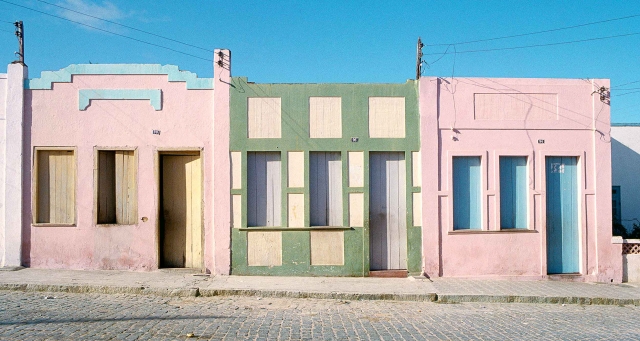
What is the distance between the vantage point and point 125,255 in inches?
432

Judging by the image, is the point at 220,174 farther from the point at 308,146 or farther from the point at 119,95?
the point at 119,95

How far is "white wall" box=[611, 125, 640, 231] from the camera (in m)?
16.1

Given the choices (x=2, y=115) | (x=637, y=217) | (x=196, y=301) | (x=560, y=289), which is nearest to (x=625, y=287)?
(x=560, y=289)

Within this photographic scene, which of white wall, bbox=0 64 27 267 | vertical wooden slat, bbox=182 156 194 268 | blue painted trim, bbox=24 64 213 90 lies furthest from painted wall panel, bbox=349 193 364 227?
white wall, bbox=0 64 27 267

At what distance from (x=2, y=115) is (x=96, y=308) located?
5.20 meters

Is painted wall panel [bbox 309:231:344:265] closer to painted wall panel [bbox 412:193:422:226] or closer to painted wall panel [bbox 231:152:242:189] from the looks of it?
painted wall panel [bbox 412:193:422:226]

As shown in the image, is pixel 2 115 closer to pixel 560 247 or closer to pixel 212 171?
pixel 212 171

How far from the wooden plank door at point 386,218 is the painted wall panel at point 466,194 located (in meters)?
1.10

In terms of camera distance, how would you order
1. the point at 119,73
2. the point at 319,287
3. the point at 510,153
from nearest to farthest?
the point at 319,287 → the point at 119,73 → the point at 510,153

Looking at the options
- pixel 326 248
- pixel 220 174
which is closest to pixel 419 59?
pixel 326 248

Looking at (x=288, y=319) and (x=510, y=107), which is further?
(x=510, y=107)

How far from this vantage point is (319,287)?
32.6 feet

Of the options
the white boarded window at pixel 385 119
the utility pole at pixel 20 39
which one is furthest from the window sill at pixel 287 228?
the utility pole at pixel 20 39

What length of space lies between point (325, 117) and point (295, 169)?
123 cm
